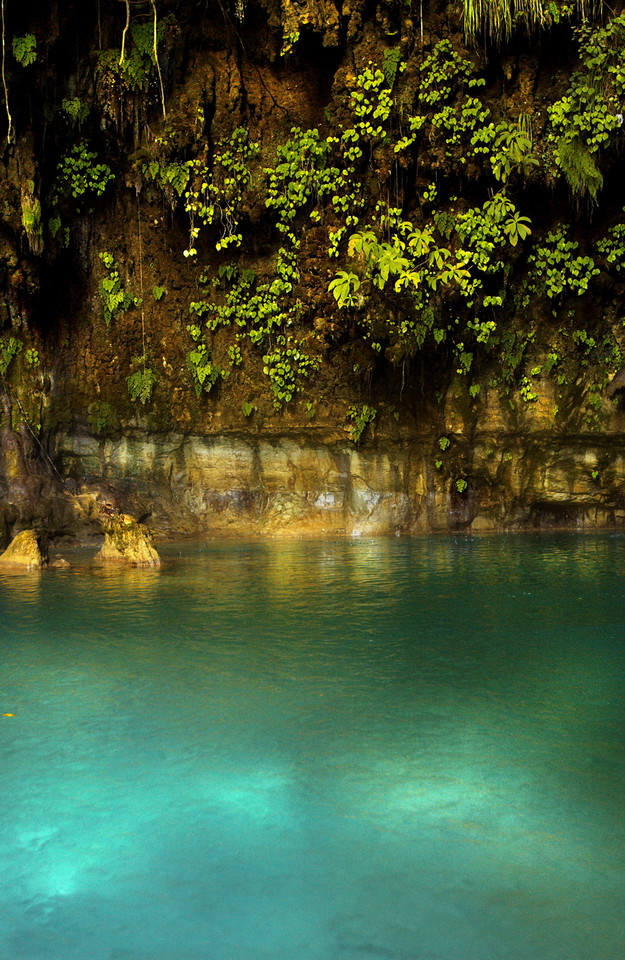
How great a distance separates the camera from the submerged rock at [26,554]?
38.0 ft

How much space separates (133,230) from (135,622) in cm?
1197

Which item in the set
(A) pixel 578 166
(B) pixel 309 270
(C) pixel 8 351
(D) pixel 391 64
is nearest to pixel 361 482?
(B) pixel 309 270

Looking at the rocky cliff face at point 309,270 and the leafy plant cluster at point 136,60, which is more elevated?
the leafy plant cluster at point 136,60

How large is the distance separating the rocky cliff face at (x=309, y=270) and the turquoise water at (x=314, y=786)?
914 cm

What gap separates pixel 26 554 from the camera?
11.6 metres

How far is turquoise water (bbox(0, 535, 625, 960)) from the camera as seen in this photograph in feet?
8.50

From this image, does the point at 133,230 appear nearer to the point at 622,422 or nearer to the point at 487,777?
the point at 622,422

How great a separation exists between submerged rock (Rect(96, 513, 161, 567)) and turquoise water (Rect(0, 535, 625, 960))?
161 inches

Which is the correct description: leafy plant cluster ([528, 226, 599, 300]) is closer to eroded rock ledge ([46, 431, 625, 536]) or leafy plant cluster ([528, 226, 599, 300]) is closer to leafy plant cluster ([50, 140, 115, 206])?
eroded rock ledge ([46, 431, 625, 536])

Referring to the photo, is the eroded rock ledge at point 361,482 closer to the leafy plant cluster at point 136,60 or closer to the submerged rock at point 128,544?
the submerged rock at point 128,544

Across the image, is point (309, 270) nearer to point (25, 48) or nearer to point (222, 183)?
point (222, 183)

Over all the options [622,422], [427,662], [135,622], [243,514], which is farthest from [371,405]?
[427,662]

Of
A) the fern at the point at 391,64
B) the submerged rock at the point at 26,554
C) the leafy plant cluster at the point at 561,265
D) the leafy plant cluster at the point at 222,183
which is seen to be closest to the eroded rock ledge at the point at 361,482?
the leafy plant cluster at the point at 561,265

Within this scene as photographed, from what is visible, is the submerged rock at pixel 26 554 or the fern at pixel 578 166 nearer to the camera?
the submerged rock at pixel 26 554
